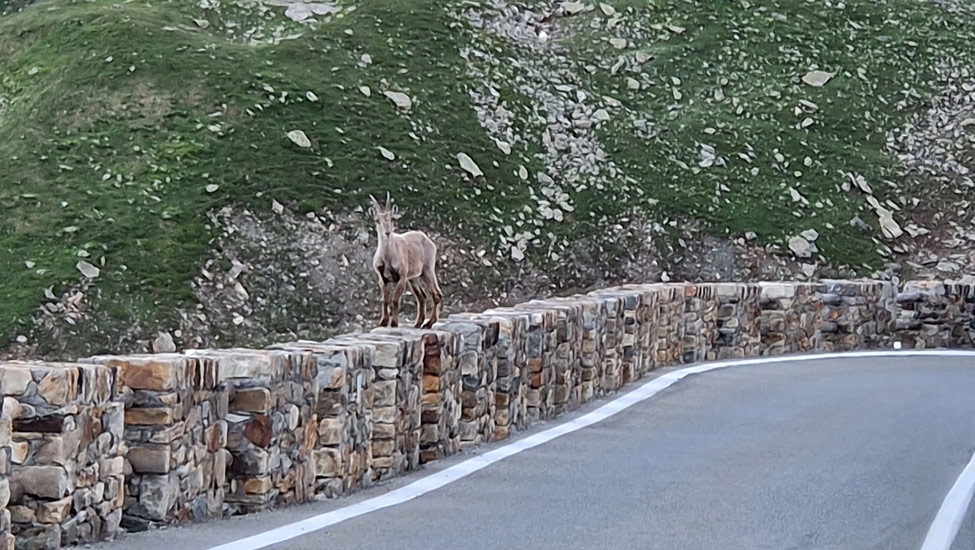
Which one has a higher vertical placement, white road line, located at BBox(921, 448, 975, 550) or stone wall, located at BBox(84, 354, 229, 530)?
stone wall, located at BBox(84, 354, 229, 530)

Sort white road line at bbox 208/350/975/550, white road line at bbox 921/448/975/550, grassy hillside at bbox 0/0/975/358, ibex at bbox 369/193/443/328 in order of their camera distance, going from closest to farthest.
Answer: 1. white road line at bbox 208/350/975/550
2. white road line at bbox 921/448/975/550
3. ibex at bbox 369/193/443/328
4. grassy hillside at bbox 0/0/975/358

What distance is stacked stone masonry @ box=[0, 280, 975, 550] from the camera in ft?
23.6

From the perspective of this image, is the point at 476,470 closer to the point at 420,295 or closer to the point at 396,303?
the point at 396,303

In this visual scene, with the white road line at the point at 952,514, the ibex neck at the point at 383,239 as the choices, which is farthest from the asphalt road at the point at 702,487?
the ibex neck at the point at 383,239

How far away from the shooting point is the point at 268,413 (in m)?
8.98

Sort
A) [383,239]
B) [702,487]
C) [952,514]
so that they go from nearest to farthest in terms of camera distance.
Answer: [952,514] → [702,487] → [383,239]

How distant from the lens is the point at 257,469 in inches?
352

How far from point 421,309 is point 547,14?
24636 millimetres

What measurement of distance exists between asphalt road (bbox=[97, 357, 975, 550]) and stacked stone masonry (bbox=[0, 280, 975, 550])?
23 cm

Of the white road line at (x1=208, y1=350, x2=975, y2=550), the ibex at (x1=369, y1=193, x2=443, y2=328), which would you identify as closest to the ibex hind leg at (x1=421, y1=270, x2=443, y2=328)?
the ibex at (x1=369, y1=193, x2=443, y2=328)

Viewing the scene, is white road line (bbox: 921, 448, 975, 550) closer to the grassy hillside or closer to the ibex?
the ibex

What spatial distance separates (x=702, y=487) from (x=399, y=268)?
5472 millimetres

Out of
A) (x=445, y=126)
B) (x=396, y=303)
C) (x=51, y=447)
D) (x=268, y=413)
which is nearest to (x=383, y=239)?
(x=396, y=303)

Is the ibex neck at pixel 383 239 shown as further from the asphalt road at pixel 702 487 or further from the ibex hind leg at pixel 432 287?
the asphalt road at pixel 702 487
